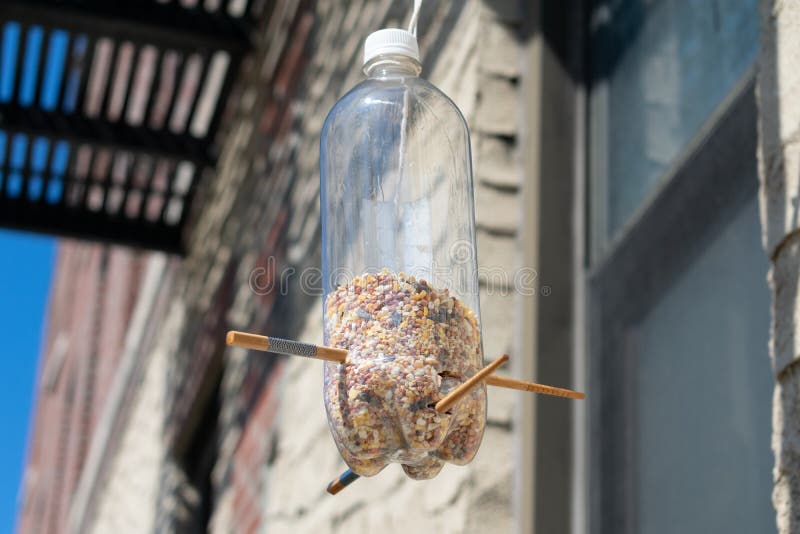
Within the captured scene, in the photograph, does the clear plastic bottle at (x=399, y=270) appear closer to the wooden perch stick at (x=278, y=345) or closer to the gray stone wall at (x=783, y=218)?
the wooden perch stick at (x=278, y=345)

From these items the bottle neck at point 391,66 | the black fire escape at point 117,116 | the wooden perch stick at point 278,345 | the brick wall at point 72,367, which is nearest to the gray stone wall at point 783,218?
the bottle neck at point 391,66

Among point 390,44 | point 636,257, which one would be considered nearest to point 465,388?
point 390,44

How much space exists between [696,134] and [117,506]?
7.21 metres

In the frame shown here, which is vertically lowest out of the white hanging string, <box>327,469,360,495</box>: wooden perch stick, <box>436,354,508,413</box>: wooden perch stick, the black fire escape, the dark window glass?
<box>327,469,360,495</box>: wooden perch stick

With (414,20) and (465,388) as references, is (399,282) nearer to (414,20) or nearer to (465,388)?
(465,388)

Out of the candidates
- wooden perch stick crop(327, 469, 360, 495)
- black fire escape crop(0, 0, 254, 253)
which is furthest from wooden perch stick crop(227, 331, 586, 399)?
black fire escape crop(0, 0, 254, 253)

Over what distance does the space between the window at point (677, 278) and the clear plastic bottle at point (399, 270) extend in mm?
629

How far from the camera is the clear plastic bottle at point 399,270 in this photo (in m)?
1.53

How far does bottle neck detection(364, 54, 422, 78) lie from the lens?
1.74 m

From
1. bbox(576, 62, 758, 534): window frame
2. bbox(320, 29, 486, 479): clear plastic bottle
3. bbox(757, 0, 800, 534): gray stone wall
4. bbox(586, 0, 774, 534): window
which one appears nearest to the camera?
bbox(320, 29, 486, 479): clear plastic bottle

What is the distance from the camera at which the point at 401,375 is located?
1530mm

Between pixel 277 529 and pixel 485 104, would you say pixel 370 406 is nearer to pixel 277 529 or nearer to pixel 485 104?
pixel 485 104

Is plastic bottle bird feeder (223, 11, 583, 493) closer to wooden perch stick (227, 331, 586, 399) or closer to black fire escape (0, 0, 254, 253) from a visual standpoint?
wooden perch stick (227, 331, 586, 399)

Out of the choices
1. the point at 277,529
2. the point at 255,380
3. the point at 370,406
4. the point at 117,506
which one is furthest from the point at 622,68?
the point at 117,506
